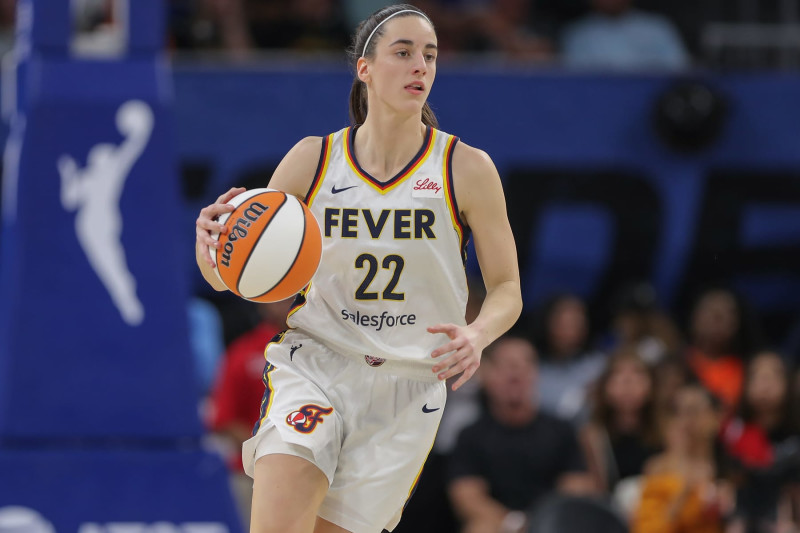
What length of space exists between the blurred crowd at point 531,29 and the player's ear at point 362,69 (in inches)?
215

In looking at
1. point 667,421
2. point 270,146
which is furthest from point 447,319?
point 270,146

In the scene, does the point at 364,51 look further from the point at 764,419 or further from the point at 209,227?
the point at 764,419

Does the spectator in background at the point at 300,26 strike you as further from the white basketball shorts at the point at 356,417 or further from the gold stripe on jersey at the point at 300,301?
the white basketball shorts at the point at 356,417

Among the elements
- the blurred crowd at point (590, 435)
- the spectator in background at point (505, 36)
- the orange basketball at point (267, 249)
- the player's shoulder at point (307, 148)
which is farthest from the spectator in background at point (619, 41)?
the orange basketball at point (267, 249)

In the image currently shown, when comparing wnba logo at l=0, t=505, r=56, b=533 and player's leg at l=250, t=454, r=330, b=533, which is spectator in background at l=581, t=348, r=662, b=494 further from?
player's leg at l=250, t=454, r=330, b=533

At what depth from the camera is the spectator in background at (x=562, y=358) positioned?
928cm

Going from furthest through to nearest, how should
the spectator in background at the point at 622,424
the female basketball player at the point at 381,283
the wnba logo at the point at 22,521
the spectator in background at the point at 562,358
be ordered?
the spectator in background at the point at 562,358 → the spectator in background at the point at 622,424 → the wnba logo at the point at 22,521 → the female basketball player at the point at 381,283

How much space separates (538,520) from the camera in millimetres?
7727

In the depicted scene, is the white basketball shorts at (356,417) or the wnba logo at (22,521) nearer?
the white basketball shorts at (356,417)

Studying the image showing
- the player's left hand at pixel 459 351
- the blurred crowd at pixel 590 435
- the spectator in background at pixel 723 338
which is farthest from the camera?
the spectator in background at pixel 723 338

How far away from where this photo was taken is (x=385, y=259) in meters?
4.48

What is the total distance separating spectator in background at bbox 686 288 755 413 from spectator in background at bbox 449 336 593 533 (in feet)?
5.43

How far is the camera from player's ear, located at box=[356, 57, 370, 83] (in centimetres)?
462

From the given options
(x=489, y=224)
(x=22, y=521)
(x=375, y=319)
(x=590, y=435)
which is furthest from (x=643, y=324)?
(x=375, y=319)
